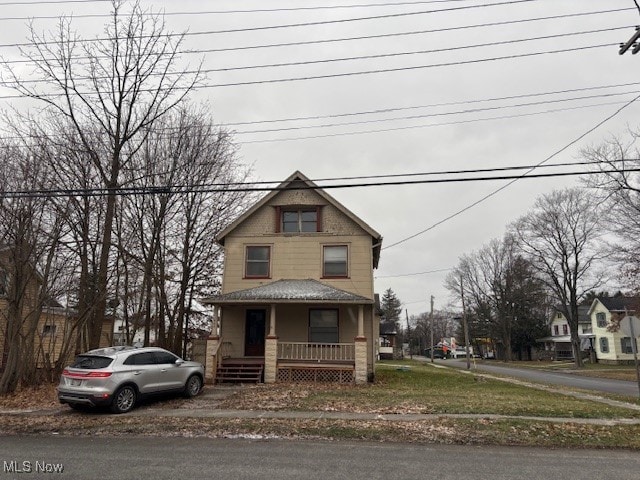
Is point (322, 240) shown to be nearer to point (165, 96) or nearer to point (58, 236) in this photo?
Answer: point (165, 96)

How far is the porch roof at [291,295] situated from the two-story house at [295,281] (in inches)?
1.8

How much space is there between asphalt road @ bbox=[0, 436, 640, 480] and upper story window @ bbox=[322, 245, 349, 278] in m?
12.6

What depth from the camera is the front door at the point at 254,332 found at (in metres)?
20.3

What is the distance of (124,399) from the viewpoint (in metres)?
11.4

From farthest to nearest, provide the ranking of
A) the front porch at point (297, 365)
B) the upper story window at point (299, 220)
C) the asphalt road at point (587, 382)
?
the upper story window at point (299, 220)
the asphalt road at point (587, 382)
the front porch at point (297, 365)

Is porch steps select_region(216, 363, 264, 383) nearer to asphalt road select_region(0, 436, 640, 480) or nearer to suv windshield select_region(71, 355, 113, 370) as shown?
suv windshield select_region(71, 355, 113, 370)

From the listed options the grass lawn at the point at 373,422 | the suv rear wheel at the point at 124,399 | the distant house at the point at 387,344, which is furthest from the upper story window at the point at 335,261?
the distant house at the point at 387,344

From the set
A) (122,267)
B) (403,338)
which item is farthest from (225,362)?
(403,338)

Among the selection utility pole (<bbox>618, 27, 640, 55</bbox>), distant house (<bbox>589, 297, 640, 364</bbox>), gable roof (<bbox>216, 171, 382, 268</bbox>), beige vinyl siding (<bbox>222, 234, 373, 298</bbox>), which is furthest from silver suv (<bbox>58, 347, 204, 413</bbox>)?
distant house (<bbox>589, 297, 640, 364</bbox>)

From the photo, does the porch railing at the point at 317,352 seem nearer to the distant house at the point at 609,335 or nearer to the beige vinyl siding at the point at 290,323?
the beige vinyl siding at the point at 290,323

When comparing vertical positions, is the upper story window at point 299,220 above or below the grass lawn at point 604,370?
above

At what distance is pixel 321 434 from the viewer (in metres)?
8.75

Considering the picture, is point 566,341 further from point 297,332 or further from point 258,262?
point 258,262

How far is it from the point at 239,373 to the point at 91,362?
7.77 metres
